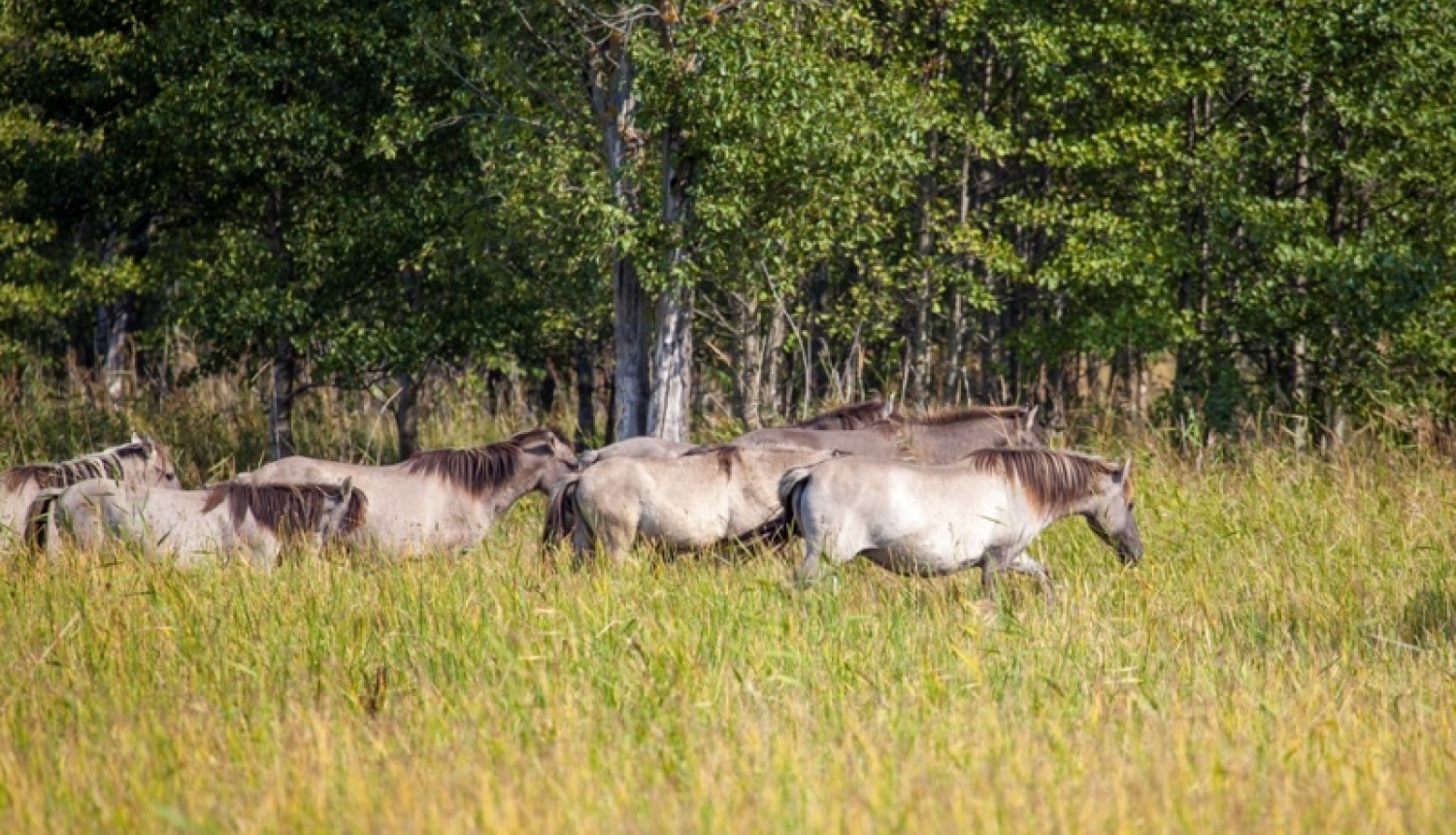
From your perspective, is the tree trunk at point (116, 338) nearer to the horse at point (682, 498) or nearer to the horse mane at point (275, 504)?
the horse mane at point (275, 504)

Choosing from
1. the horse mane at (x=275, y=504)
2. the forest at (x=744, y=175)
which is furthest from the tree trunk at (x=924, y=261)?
the horse mane at (x=275, y=504)

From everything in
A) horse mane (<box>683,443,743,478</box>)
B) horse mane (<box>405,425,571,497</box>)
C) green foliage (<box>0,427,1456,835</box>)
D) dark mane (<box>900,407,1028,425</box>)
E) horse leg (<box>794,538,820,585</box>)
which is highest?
dark mane (<box>900,407,1028,425</box>)

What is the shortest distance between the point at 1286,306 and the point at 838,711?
11.7m

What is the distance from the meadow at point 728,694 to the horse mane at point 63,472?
1403 millimetres

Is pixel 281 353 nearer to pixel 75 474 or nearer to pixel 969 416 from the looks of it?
pixel 75 474

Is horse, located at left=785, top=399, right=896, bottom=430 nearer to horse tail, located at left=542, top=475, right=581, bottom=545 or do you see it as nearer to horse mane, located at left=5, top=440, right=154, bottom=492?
horse tail, located at left=542, top=475, right=581, bottom=545

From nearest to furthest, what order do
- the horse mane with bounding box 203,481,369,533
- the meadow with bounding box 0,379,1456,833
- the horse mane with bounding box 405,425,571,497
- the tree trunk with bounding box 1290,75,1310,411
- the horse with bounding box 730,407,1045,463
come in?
the meadow with bounding box 0,379,1456,833
the horse mane with bounding box 203,481,369,533
the horse mane with bounding box 405,425,571,497
the horse with bounding box 730,407,1045,463
the tree trunk with bounding box 1290,75,1310,411

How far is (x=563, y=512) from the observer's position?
36.2 feet

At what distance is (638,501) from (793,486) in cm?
128

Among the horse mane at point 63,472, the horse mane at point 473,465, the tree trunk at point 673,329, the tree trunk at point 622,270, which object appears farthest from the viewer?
the tree trunk at point 622,270

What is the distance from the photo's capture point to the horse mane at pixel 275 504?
10.9 metres

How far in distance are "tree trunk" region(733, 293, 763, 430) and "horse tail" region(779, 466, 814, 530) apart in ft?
26.5

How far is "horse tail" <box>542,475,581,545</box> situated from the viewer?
1093cm

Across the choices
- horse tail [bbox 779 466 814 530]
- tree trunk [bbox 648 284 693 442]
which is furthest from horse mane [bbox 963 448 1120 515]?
tree trunk [bbox 648 284 693 442]
